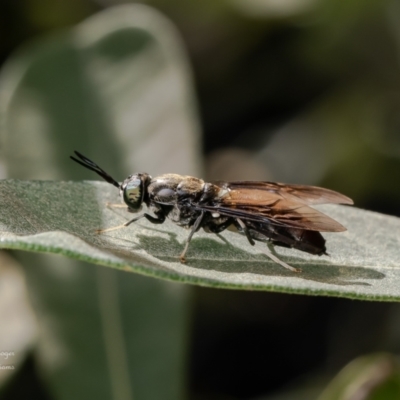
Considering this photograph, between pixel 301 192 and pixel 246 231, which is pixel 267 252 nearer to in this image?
pixel 246 231

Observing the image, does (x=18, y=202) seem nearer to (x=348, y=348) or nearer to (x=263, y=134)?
(x=348, y=348)

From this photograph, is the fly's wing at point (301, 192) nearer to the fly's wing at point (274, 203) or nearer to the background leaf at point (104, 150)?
the fly's wing at point (274, 203)

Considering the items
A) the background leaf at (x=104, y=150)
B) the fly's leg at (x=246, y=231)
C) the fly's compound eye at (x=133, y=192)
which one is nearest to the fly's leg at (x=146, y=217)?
the fly's compound eye at (x=133, y=192)

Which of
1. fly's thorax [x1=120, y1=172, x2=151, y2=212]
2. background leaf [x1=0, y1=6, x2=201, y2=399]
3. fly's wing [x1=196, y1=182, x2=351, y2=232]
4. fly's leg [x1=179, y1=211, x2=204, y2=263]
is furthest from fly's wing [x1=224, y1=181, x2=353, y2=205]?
background leaf [x1=0, y1=6, x2=201, y2=399]

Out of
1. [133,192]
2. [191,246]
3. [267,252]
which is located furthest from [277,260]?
[133,192]

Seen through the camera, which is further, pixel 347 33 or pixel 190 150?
pixel 347 33

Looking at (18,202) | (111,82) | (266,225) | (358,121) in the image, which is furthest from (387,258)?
(358,121)
